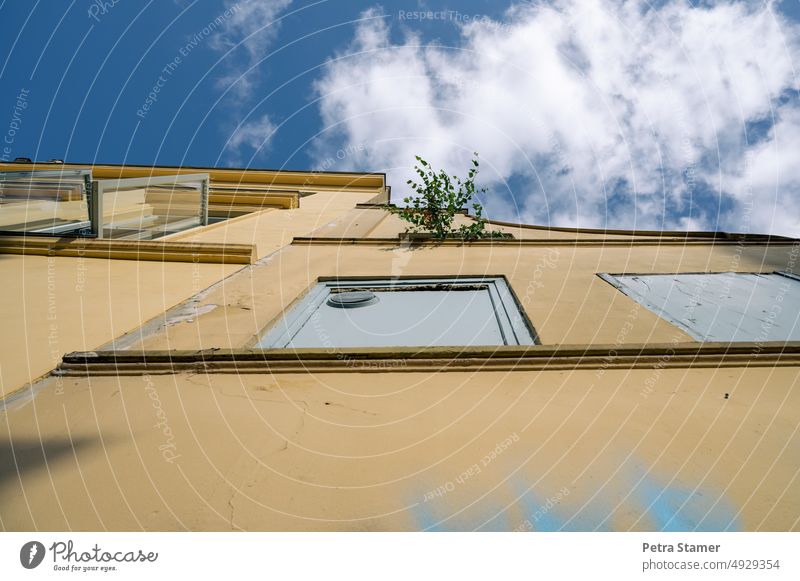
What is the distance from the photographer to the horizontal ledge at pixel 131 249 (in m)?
6.30

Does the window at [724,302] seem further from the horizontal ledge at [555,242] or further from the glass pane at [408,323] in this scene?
the horizontal ledge at [555,242]

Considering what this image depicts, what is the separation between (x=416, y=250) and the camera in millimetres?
7379

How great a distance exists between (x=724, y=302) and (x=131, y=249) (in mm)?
7996

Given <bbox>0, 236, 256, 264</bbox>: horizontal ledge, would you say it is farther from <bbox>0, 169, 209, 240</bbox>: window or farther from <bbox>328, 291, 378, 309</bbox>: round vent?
<bbox>328, 291, 378, 309</bbox>: round vent

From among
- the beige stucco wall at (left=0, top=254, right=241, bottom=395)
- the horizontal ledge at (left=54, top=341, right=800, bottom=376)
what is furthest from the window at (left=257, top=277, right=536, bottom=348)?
the beige stucco wall at (left=0, top=254, right=241, bottom=395)

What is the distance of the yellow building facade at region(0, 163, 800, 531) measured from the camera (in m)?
1.82

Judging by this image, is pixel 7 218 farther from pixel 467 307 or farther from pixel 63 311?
pixel 467 307

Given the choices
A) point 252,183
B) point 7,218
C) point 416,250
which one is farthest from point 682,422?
point 252,183

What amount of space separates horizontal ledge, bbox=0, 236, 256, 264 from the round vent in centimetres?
218

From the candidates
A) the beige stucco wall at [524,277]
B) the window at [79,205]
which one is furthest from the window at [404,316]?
the window at [79,205]

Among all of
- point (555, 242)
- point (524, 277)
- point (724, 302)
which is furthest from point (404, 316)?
point (555, 242)

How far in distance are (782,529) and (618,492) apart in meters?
0.59

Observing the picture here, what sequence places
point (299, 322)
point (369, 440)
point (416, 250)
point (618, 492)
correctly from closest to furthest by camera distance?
point (618, 492)
point (369, 440)
point (299, 322)
point (416, 250)

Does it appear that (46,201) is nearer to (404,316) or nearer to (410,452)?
(404,316)
